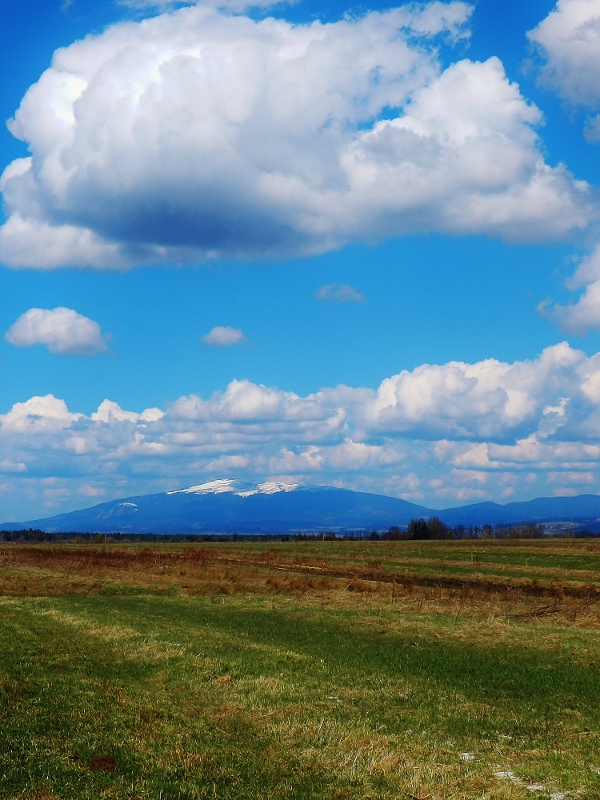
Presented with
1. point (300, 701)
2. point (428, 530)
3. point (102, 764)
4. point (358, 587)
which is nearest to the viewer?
point (102, 764)

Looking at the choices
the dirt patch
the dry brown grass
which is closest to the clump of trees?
the dry brown grass

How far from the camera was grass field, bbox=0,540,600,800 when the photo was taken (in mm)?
10312

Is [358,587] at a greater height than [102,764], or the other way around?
[102,764]

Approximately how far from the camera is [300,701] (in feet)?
49.1

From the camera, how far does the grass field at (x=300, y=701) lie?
33.8 feet

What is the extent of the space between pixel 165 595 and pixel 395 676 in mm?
23637

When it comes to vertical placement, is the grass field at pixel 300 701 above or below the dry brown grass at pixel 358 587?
above

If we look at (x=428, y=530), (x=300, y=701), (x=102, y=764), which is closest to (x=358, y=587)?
(x=300, y=701)

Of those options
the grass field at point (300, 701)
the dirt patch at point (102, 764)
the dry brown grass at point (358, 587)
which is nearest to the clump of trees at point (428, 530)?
the dry brown grass at point (358, 587)

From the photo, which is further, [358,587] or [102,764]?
[358,587]

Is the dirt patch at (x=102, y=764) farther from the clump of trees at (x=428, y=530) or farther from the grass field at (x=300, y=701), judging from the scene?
the clump of trees at (x=428, y=530)

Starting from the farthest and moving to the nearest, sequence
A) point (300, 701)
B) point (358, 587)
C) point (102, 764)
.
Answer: point (358, 587), point (300, 701), point (102, 764)

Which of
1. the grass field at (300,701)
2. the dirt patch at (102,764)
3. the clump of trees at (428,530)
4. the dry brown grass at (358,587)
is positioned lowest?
the clump of trees at (428,530)

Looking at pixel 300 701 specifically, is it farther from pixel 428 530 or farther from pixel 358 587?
pixel 428 530
